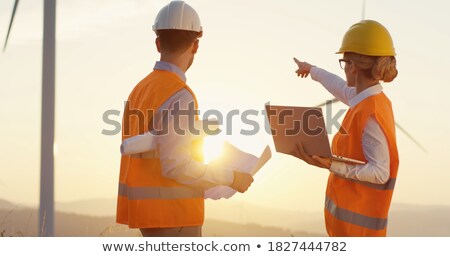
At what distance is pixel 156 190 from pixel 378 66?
2.47 metres

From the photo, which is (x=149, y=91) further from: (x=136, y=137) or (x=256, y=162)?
(x=256, y=162)

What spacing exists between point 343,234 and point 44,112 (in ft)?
14.6

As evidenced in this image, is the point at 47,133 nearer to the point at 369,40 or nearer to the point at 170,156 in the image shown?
the point at 170,156

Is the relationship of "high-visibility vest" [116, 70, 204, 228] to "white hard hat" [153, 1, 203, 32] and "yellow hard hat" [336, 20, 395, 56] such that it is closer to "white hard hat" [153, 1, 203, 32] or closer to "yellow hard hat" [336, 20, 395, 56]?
"white hard hat" [153, 1, 203, 32]

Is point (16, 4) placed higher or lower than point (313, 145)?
higher

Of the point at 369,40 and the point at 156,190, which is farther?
the point at 369,40

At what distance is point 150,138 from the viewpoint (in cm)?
585

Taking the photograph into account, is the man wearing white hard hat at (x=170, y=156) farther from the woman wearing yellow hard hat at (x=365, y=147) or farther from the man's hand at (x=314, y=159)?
the woman wearing yellow hard hat at (x=365, y=147)

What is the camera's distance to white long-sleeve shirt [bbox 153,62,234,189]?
5.73m

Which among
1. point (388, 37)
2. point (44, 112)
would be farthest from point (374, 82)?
point (44, 112)

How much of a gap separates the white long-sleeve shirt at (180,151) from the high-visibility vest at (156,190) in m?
0.09

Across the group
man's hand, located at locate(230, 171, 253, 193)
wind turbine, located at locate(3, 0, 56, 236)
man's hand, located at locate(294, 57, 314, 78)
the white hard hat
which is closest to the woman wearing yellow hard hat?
man's hand, located at locate(230, 171, 253, 193)

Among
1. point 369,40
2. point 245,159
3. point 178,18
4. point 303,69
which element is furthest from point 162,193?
point 303,69

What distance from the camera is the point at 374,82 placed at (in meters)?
6.54
